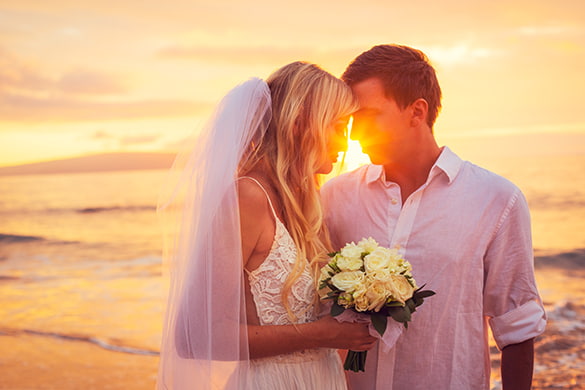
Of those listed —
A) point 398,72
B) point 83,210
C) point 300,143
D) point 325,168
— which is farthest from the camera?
point 83,210

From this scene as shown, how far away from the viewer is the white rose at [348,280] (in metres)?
2.80

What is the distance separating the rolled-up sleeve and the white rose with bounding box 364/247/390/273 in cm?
73

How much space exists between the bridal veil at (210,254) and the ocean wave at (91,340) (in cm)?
595

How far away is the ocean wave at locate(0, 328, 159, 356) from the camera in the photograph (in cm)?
859

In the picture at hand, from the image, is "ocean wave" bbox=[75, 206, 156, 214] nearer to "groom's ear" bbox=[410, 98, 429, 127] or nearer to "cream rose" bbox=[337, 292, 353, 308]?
"groom's ear" bbox=[410, 98, 429, 127]

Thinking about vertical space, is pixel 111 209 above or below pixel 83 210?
above

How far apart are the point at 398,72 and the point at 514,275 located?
1.35m

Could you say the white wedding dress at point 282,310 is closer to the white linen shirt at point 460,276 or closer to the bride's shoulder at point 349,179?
the white linen shirt at point 460,276

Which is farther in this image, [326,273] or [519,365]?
[519,365]

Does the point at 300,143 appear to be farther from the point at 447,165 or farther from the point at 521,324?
the point at 521,324

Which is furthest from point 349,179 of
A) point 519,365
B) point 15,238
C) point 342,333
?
point 15,238

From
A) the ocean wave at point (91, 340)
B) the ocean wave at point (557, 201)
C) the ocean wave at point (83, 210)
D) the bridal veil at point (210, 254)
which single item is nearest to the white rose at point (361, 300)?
the bridal veil at point (210, 254)

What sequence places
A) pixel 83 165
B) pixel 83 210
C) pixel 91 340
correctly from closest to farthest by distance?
pixel 91 340, pixel 83 210, pixel 83 165

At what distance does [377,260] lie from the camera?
2861 mm
